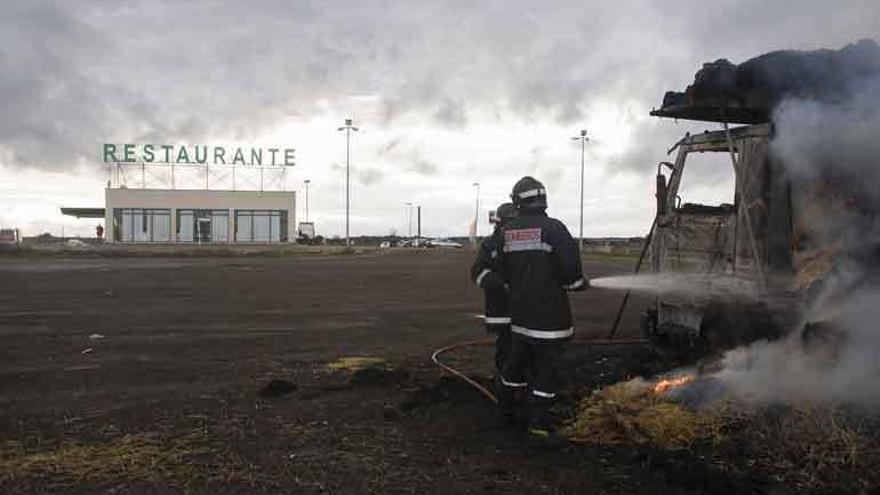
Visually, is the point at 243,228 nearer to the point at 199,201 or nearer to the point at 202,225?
the point at 202,225

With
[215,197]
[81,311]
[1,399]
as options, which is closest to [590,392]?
[1,399]

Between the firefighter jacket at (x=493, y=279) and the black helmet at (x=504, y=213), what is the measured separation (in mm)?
313

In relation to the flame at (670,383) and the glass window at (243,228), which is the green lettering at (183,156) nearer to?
the glass window at (243,228)

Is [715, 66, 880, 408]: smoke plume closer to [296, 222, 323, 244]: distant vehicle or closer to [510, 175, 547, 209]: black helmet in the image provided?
[510, 175, 547, 209]: black helmet

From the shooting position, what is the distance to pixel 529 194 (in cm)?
570

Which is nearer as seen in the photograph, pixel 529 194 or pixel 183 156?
pixel 529 194

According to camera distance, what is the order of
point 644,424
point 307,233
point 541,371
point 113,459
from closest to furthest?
1. point 113,459
2. point 644,424
3. point 541,371
4. point 307,233

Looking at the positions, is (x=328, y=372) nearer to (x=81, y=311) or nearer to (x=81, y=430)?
(x=81, y=430)

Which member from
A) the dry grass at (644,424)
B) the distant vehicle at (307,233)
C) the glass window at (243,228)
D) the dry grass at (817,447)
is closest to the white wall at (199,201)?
the glass window at (243,228)

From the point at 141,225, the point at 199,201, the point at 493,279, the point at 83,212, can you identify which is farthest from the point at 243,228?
the point at 493,279

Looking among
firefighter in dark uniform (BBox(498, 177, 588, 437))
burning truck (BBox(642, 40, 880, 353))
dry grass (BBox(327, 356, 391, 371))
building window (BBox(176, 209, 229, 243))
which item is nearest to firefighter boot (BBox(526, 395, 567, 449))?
firefighter in dark uniform (BBox(498, 177, 588, 437))

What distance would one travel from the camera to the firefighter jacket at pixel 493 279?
6.01 m

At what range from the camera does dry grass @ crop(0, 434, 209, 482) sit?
4.70 meters

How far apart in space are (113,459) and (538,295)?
3097mm
